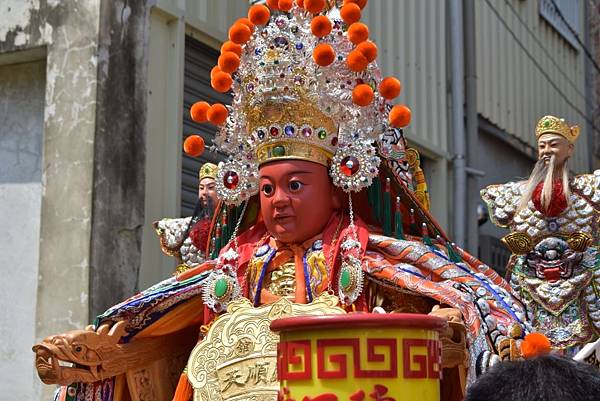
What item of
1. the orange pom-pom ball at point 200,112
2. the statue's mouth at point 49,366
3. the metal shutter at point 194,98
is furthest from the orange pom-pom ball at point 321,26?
the metal shutter at point 194,98

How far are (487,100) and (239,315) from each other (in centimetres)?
728

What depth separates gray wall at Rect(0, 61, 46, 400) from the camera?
21.8ft

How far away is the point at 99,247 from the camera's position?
247 inches

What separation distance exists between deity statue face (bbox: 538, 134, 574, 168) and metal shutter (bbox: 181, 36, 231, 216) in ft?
8.04

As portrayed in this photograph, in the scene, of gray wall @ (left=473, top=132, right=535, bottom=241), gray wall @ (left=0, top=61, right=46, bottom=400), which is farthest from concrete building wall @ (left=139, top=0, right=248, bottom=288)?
gray wall @ (left=473, top=132, right=535, bottom=241)

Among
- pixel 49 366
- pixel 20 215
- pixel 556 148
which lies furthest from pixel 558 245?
pixel 20 215

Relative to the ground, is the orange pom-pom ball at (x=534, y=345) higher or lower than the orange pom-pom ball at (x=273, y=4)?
lower

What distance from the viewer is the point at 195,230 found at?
576cm

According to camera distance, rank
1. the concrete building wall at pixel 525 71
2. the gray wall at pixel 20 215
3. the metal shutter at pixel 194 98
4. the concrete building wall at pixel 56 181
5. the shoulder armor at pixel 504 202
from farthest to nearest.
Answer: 1. the concrete building wall at pixel 525 71
2. the metal shutter at pixel 194 98
3. the gray wall at pixel 20 215
4. the concrete building wall at pixel 56 181
5. the shoulder armor at pixel 504 202

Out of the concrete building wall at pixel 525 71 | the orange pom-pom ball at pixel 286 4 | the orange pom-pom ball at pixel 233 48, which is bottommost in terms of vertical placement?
the orange pom-pom ball at pixel 233 48

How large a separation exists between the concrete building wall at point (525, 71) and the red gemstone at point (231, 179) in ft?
21.5

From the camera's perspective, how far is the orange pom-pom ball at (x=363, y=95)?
4.48 meters

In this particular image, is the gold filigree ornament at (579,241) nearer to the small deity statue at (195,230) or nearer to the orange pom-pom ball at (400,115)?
the orange pom-pom ball at (400,115)

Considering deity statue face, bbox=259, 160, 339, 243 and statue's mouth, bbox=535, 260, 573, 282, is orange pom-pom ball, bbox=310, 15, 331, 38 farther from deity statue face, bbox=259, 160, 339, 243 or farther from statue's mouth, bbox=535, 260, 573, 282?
statue's mouth, bbox=535, 260, 573, 282
